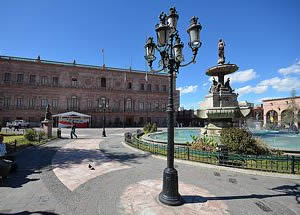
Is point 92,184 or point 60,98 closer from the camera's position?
point 92,184

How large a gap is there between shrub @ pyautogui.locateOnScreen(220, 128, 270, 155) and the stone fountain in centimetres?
260

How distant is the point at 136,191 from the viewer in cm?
488

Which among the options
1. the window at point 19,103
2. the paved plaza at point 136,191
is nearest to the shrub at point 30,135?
the paved plaza at point 136,191

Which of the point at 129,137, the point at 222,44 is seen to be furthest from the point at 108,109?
the point at 222,44

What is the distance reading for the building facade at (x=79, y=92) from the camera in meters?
34.5

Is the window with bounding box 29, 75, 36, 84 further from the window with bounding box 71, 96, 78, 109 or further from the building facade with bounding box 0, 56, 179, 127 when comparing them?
the window with bounding box 71, 96, 78, 109

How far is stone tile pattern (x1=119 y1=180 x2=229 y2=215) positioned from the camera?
3.80m

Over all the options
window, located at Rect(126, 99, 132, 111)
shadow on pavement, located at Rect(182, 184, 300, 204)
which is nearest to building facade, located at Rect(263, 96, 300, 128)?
window, located at Rect(126, 99, 132, 111)

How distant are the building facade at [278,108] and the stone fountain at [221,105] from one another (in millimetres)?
35862

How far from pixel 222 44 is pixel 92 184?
12022 mm

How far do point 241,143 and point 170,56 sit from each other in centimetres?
557

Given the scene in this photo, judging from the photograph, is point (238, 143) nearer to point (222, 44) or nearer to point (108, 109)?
point (222, 44)

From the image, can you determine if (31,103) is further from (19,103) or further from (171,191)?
(171,191)

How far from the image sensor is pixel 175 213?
146 inches
